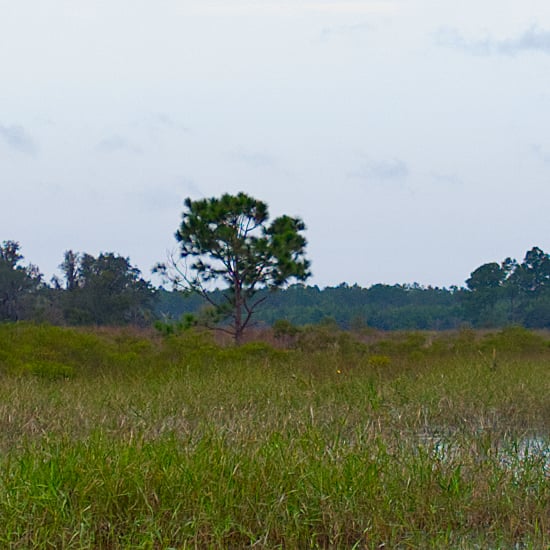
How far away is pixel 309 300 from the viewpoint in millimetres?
57656

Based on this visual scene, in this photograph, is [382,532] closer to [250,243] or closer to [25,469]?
[25,469]

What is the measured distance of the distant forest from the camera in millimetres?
34750

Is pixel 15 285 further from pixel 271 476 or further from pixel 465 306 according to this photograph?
pixel 271 476

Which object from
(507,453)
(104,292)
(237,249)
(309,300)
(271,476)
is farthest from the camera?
(309,300)

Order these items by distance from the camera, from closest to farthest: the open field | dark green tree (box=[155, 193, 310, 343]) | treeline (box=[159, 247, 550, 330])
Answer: the open field
dark green tree (box=[155, 193, 310, 343])
treeline (box=[159, 247, 550, 330])

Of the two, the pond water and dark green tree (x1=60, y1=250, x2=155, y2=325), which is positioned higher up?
dark green tree (x1=60, y1=250, x2=155, y2=325)

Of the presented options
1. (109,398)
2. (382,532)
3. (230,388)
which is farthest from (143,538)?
(230,388)

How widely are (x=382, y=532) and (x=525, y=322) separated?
1634 inches

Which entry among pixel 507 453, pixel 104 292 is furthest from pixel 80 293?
pixel 507 453

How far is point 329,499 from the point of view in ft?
16.0

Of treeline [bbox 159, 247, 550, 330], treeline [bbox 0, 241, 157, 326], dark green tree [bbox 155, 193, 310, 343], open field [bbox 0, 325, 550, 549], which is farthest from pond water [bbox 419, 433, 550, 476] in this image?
treeline [bbox 159, 247, 550, 330]

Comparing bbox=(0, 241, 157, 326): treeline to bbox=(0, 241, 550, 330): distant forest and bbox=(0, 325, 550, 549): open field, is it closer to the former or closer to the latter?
bbox=(0, 241, 550, 330): distant forest

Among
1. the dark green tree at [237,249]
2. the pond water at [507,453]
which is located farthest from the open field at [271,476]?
the dark green tree at [237,249]

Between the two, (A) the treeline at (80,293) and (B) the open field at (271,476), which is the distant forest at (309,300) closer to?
(A) the treeline at (80,293)
